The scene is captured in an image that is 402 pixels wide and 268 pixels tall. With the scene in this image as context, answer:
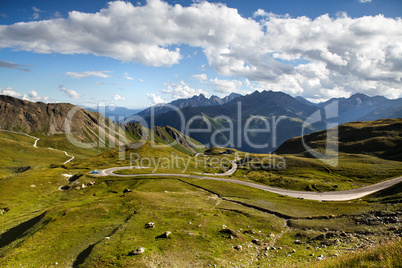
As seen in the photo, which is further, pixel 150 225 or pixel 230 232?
pixel 150 225

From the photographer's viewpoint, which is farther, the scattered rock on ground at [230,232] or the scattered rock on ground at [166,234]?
the scattered rock on ground at [230,232]

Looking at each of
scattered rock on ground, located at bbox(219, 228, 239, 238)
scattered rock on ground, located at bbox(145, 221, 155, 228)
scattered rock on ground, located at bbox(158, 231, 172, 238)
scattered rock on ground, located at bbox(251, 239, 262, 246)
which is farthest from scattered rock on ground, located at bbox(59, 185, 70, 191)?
scattered rock on ground, located at bbox(251, 239, 262, 246)

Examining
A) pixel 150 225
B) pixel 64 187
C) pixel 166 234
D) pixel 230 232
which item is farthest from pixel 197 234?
pixel 64 187

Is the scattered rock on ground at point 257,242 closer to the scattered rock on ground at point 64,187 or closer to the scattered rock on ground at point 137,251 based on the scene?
the scattered rock on ground at point 137,251

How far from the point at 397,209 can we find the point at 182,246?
163 ft

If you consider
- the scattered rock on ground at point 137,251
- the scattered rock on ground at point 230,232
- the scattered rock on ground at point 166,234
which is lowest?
the scattered rock on ground at point 230,232

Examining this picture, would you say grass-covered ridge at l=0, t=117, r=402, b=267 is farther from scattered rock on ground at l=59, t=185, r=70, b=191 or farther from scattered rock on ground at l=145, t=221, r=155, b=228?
scattered rock on ground at l=59, t=185, r=70, b=191

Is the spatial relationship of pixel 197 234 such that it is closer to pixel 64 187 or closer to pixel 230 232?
pixel 230 232

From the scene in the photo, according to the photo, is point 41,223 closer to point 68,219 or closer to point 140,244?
point 68,219

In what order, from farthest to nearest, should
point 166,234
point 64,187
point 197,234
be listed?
1. point 64,187
2. point 197,234
3. point 166,234

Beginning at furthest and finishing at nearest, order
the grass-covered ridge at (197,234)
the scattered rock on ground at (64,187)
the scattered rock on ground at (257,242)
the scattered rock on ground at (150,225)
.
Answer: the scattered rock on ground at (64,187)
the scattered rock on ground at (150,225)
the scattered rock on ground at (257,242)
the grass-covered ridge at (197,234)

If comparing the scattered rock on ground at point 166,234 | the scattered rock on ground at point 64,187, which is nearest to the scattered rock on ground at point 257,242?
the scattered rock on ground at point 166,234

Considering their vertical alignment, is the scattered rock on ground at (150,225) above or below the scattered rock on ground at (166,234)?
below

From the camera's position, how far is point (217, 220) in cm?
4422
